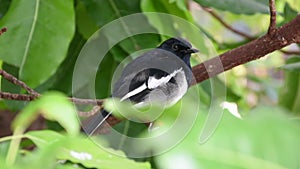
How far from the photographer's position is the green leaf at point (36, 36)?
1193mm

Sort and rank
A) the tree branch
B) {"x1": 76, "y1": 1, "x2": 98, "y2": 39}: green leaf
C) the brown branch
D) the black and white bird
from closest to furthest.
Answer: the tree branch < the brown branch < the black and white bird < {"x1": 76, "y1": 1, "x2": 98, "y2": 39}: green leaf

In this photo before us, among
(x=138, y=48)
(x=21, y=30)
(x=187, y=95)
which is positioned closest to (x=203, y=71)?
(x=187, y=95)

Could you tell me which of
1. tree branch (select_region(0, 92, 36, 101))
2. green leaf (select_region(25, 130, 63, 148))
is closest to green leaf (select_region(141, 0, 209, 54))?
tree branch (select_region(0, 92, 36, 101))

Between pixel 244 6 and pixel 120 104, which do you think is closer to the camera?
pixel 120 104

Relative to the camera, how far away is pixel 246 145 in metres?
0.46

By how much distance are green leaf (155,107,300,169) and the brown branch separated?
0.49m

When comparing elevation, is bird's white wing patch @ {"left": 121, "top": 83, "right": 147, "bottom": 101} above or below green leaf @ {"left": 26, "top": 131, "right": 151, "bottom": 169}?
below

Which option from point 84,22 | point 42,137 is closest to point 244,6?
point 84,22

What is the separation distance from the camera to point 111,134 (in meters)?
1.36

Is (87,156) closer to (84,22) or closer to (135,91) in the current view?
(135,91)

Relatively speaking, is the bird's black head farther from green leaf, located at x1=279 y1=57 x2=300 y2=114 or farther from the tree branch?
the tree branch

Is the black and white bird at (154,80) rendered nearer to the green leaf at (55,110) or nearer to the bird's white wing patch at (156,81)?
the bird's white wing patch at (156,81)

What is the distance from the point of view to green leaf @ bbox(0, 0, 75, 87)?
3.92 ft

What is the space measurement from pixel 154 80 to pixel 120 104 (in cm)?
27
